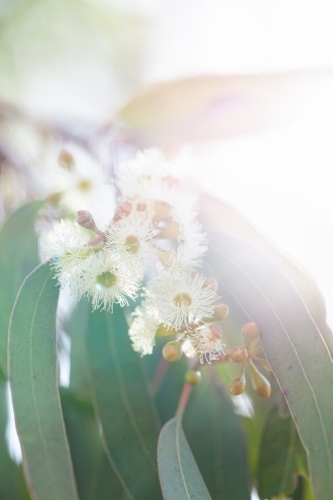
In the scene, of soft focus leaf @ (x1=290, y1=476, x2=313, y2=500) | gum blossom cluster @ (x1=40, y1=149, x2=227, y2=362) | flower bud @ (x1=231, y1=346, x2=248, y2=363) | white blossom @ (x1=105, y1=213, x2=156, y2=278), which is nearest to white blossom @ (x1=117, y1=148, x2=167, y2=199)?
gum blossom cluster @ (x1=40, y1=149, x2=227, y2=362)

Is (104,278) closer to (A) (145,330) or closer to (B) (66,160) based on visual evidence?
(A) (145,330)

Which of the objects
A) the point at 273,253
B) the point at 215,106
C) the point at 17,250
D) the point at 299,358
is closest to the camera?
the point at 299,358

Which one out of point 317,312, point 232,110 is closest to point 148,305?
point 317,312

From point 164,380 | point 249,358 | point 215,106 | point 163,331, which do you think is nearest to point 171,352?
point 163,331

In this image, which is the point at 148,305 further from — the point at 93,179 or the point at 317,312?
the point at 93,179

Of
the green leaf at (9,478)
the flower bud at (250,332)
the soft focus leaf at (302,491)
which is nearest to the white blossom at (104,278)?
the flower bud at (250,332)

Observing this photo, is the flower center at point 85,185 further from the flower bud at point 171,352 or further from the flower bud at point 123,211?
the flower bud at point 171,352
